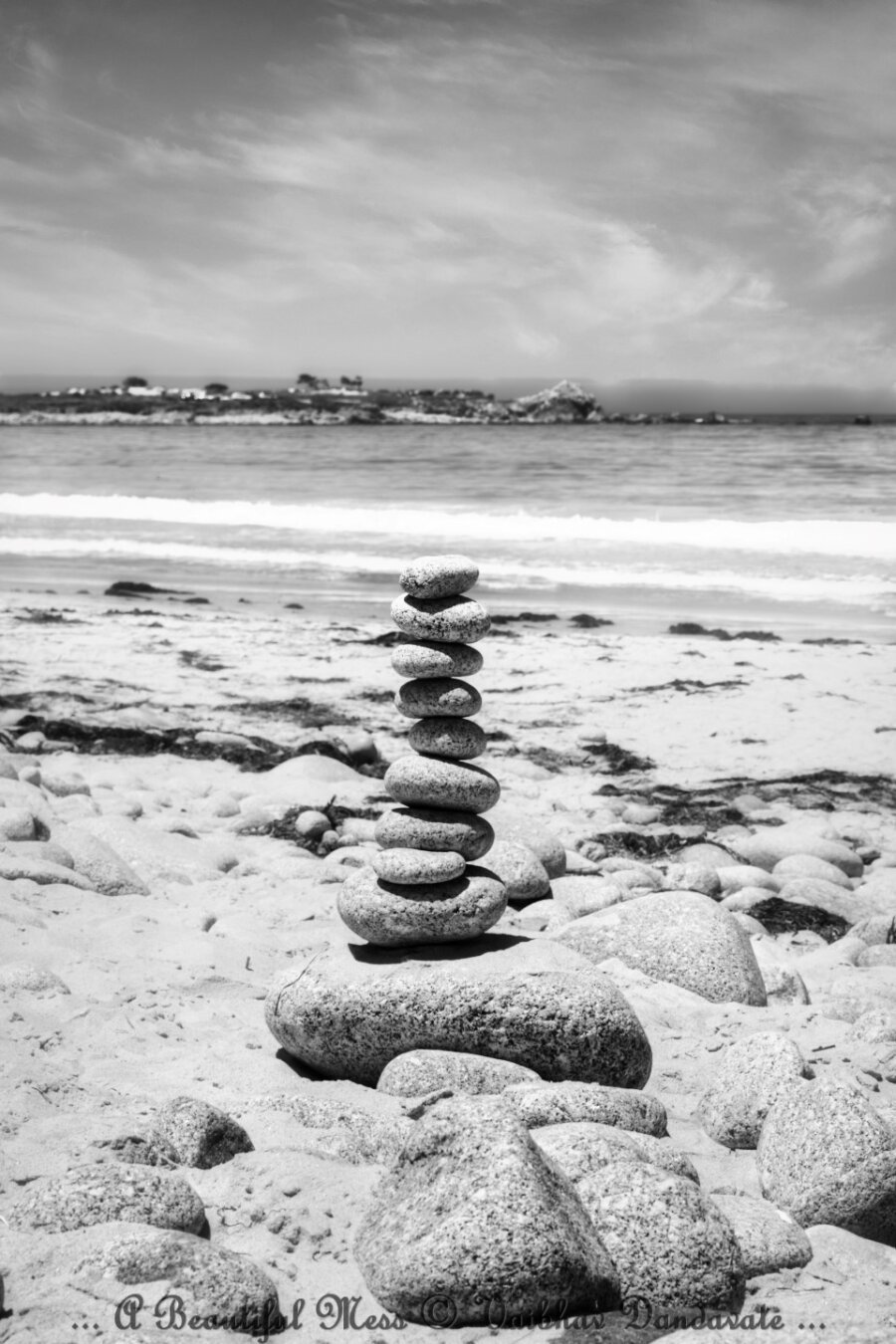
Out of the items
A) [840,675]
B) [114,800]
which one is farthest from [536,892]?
[840,675]

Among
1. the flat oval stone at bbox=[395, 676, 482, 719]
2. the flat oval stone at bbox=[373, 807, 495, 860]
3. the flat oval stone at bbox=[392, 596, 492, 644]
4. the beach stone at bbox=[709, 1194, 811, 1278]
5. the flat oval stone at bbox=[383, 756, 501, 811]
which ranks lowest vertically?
the beach stone at bbox=[709, 1194, 811, 1278]

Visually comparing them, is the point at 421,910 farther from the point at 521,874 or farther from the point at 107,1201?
the point at 107,1201

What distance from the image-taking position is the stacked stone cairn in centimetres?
455

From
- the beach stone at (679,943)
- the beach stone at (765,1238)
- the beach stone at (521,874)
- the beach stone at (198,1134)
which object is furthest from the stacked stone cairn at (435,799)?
the beach stone at (765,1238)

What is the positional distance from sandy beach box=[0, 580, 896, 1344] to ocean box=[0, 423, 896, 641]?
328cm

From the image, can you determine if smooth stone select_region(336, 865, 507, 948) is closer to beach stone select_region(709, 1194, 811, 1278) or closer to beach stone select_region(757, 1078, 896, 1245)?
beach stone select_region(757, 1078, 896, 1245)

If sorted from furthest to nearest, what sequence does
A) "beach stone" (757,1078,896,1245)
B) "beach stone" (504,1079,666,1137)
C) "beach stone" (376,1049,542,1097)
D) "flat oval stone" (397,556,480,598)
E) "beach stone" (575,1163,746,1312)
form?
"flat oval stone" (397,556,480,598) → "beach stone" (376,1049,542,1097) → "beach stone" (504,1079,666,1137) → "beach stone" (757,1078,896,1245) → "beach stone" (575,1163,746,1312)

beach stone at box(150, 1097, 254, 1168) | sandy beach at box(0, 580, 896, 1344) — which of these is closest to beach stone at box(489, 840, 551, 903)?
sandy beach at box(0, 580, 896, 1344)

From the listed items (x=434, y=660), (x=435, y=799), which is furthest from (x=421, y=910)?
(x=434, y=660)

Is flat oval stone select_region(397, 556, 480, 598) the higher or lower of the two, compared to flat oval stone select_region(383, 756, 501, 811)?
higher

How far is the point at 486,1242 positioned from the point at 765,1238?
0.85 m

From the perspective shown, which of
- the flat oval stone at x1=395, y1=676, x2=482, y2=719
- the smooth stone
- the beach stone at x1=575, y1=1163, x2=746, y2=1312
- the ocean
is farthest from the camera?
the ocean

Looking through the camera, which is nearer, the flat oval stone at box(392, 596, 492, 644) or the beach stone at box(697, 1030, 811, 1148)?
the beach stone at box(697, 1030, 811, 1148)

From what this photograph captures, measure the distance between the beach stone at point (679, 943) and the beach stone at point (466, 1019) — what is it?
921mm
